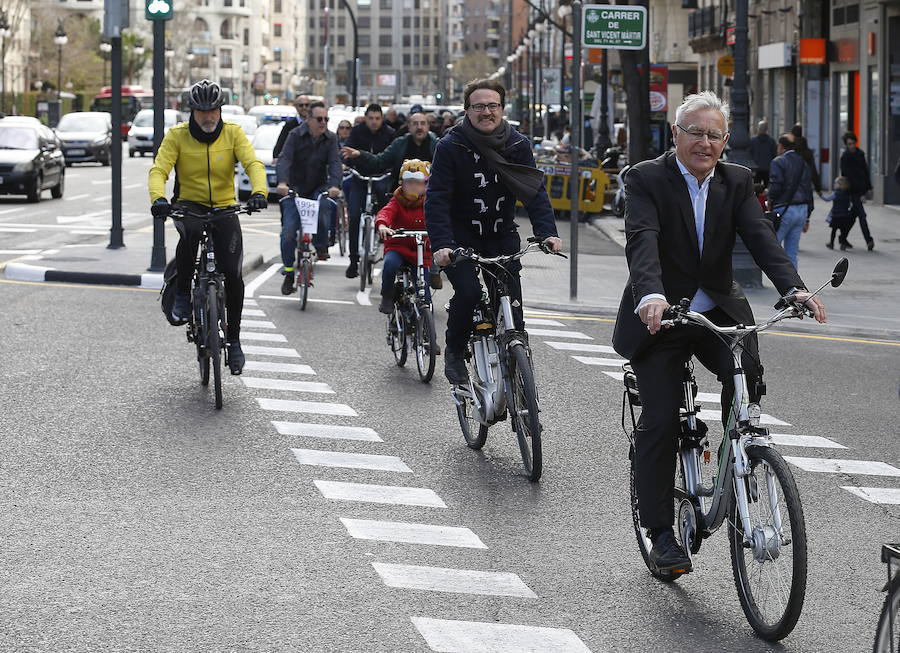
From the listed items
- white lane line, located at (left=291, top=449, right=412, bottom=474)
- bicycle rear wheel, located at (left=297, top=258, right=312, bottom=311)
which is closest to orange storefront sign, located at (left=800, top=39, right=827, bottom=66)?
bicycle rear wheel, located at (left=297, top=258, right=312, bottom=311)

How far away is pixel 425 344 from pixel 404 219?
3.20 ft

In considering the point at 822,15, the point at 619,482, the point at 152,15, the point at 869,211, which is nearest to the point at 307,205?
the point at 152,15

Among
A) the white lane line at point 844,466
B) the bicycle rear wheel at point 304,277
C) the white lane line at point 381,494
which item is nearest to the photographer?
the white lane line at point 381,494

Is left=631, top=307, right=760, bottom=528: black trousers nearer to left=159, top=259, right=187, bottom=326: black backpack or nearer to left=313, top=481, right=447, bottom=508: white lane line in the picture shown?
left=313, top=481, right=447, bottom=508: white lane line

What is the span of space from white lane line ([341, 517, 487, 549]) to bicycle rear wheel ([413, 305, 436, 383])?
12.5 feet

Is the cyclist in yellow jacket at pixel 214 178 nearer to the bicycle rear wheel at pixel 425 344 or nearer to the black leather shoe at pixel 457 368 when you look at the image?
the bicycle rear wheel at pixel 425 344

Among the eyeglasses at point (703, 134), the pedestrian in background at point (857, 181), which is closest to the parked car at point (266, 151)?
the pedestrian in background at point (857, 181)

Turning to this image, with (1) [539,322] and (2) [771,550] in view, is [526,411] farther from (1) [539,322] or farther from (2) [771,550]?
(1) [539,322]

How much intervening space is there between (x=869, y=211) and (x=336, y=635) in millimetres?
27361

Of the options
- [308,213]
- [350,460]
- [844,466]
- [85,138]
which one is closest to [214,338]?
[350,460]

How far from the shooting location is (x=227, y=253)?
1038cm

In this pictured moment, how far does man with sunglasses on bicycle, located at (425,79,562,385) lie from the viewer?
333 inches

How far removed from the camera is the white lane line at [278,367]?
1133 centimetres

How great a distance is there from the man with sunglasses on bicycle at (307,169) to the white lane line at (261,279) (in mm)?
1042
